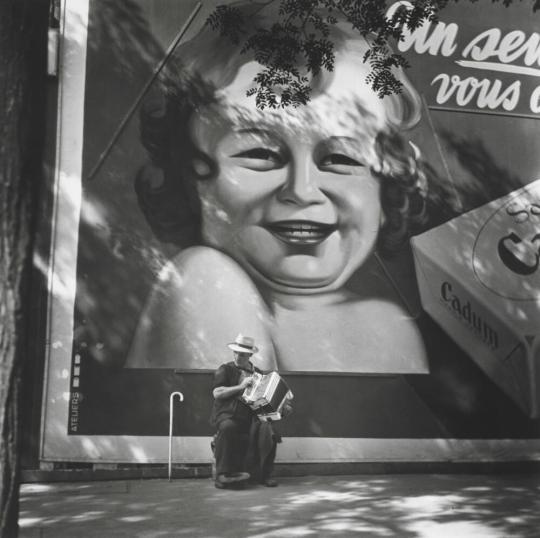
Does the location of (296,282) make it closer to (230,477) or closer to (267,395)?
(267,395)

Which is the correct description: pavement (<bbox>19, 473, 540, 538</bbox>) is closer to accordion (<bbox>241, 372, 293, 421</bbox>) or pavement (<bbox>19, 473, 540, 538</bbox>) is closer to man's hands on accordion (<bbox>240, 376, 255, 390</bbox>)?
accordion (<bbox>241, 372, 293, 421</bbox>)

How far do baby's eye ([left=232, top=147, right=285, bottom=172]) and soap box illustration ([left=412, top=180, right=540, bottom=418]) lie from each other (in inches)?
91.3

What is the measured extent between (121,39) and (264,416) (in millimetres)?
5606

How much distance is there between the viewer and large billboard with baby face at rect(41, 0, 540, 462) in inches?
406

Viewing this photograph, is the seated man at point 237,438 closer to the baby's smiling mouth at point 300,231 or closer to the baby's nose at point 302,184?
the baby's smiling mouth at point 300,231

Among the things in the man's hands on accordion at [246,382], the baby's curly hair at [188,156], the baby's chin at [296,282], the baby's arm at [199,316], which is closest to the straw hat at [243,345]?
the baby's arm at [199,316]

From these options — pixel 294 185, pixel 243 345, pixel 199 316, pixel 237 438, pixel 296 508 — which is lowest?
pixel 296 508

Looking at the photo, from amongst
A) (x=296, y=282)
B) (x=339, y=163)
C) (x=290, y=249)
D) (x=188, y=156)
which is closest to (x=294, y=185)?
(x=339, y=163)

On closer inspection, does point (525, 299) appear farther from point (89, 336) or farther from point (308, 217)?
point (89, 336)

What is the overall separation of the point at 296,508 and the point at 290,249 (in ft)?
12.3

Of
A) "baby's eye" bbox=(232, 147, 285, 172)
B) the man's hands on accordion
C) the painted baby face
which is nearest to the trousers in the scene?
the man's hands on accordion

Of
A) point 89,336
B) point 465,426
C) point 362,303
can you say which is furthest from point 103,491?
point 465,426

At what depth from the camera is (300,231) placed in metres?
10.9

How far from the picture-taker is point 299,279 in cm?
1080
